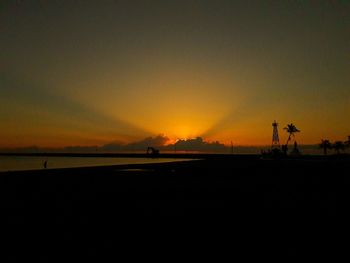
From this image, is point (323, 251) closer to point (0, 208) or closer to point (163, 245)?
point (163, 245)

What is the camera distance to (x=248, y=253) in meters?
7.96

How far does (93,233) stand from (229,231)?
4.52 m

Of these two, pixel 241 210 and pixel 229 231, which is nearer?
pixel 229 231

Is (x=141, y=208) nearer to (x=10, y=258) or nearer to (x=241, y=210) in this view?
(x=241, y=210)

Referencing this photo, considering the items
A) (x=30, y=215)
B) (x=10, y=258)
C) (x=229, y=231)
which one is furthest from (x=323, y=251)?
(x=30, y=215)

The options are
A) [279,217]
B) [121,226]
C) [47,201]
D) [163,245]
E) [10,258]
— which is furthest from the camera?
[47,201]

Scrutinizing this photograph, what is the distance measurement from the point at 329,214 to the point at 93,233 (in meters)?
9.54

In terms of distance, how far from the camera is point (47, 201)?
16.0m

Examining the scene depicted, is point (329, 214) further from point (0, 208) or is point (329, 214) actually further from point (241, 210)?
point (0, 208)

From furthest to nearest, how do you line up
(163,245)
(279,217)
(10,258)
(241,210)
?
1. (241,210)
2. (279,217)
3. (163,245)
4. (10,258)

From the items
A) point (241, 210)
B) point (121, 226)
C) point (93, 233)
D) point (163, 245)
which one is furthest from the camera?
point (241, 210)

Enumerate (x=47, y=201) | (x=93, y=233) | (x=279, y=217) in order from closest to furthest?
(x=93, y=233) < (x=279, y=217) < (x=47, y=201)

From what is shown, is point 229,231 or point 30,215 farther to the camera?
point 30,215

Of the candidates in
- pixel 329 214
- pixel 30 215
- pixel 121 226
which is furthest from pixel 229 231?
pixel 30 215
